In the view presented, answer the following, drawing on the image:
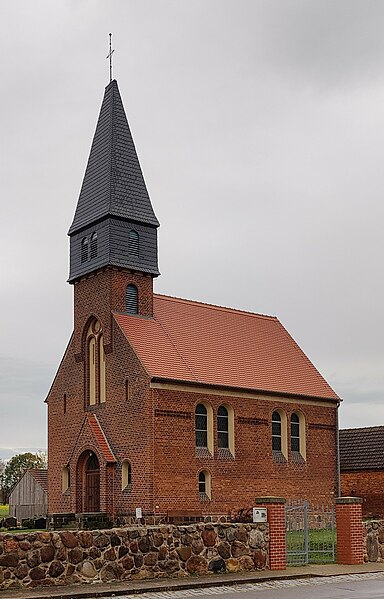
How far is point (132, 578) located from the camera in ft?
60.7

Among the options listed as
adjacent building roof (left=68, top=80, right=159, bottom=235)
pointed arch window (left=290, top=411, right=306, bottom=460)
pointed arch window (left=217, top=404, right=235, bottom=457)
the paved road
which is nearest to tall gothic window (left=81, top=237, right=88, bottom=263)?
adjacent building roof (left=68, top=80, right=159, bottom=235)

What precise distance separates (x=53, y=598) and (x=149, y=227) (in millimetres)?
24687

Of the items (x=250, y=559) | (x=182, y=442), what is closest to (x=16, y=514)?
(x=182, y=442)

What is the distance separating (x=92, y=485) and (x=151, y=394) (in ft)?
18.0

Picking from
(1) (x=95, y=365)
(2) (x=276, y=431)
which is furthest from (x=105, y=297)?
(2) (x=276, y=431)

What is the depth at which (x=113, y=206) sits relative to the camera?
38.0 m

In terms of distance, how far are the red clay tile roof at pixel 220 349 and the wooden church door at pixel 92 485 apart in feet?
17.5

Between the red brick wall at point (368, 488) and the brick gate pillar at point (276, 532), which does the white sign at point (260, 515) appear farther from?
the red brick wall at point (368, 488)

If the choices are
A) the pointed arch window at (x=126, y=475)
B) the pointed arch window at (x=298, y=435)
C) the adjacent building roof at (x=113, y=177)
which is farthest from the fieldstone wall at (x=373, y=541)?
the adjacent building roof at (x=113, y=177)

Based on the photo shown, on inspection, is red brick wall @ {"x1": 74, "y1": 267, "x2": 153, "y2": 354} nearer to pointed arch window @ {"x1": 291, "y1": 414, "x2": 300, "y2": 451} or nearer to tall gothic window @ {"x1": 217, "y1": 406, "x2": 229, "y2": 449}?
tall gothic window @ {"x1": 217, "y1": 406, "x2": 229, "y2": 449}

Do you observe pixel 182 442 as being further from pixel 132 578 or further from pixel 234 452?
pixel 132 578

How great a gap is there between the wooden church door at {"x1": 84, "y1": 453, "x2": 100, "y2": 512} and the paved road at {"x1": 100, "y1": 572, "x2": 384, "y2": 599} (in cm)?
1818

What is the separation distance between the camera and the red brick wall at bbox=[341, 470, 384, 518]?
40438mm

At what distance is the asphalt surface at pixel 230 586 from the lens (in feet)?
54.7
